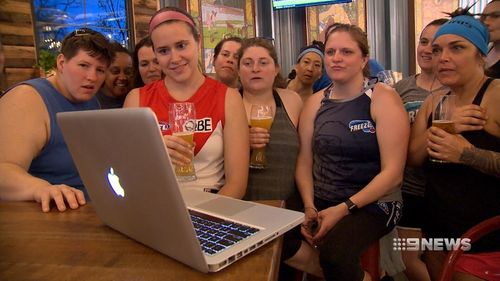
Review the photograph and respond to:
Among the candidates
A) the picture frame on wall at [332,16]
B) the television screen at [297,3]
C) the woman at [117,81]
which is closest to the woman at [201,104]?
the woman at [117,81]

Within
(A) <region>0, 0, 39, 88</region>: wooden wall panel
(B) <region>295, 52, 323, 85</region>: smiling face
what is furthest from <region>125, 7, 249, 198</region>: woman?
(A) <region>0, 0, 39, 88</region>: wooden wall panel

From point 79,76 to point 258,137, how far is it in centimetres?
86

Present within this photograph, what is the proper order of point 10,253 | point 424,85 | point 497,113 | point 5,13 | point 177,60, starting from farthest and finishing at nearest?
point 5,13 → point 424,85 → point 177,60 → point 497,113 → point 10,253

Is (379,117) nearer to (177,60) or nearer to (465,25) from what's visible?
(465,25)

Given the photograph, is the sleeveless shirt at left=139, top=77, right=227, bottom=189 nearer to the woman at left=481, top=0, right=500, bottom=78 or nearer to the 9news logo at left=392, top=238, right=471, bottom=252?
the 9news logo at left=392, top=238, right=471, bottom=252

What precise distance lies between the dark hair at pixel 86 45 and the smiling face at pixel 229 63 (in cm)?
104

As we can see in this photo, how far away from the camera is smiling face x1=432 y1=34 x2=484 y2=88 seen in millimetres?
1648

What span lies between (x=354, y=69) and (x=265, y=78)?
45 cm

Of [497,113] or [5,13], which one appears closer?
[497,113]

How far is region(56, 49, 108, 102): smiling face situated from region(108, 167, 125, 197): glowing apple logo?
1.09 m

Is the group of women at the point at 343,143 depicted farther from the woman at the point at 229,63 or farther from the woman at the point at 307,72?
the woman at the point at 307,72

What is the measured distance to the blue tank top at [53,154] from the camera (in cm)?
165

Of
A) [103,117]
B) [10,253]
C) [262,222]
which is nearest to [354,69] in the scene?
[262,222]

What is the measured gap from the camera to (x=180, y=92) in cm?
174
